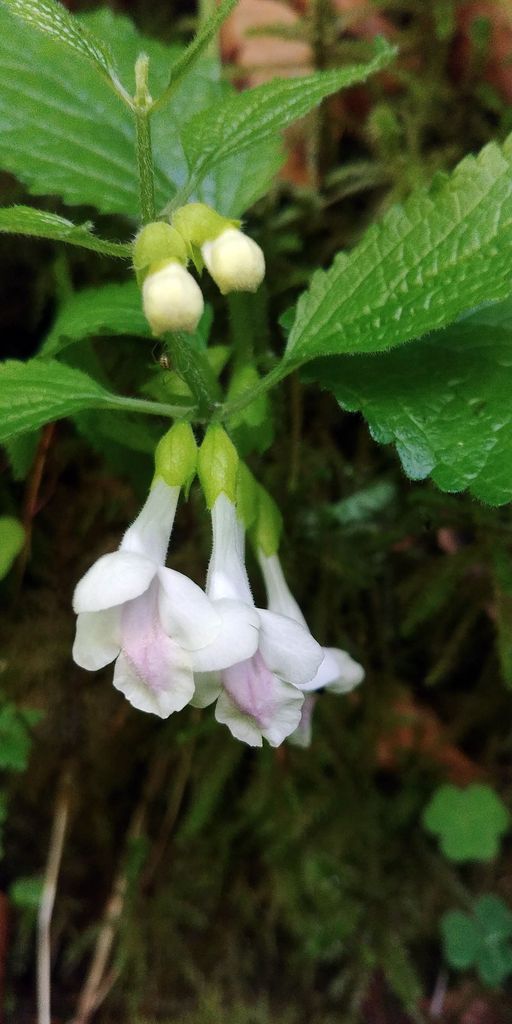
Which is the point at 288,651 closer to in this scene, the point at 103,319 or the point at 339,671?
the point at 339,671

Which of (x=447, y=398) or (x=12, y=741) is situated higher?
(x=447, y=398)

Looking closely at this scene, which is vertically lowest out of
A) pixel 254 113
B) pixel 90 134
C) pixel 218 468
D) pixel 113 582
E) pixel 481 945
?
pixel 481 945

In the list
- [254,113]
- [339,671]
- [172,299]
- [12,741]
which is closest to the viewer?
[172,299]

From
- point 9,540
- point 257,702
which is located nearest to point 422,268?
point 257,702

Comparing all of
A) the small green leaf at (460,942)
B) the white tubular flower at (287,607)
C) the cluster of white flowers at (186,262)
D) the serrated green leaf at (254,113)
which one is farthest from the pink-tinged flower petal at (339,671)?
the small green leaf at (460,942)

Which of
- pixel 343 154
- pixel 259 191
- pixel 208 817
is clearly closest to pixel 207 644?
pixel 259 191

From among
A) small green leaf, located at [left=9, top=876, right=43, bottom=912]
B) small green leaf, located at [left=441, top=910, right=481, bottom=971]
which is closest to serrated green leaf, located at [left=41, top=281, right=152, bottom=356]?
small green leaf, located at [left=9, top=876, right=43, bottom=912]

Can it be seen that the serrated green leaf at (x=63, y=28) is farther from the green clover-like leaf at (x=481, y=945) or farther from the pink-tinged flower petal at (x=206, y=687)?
the green clover-like leaf at (x=481, y=945)
